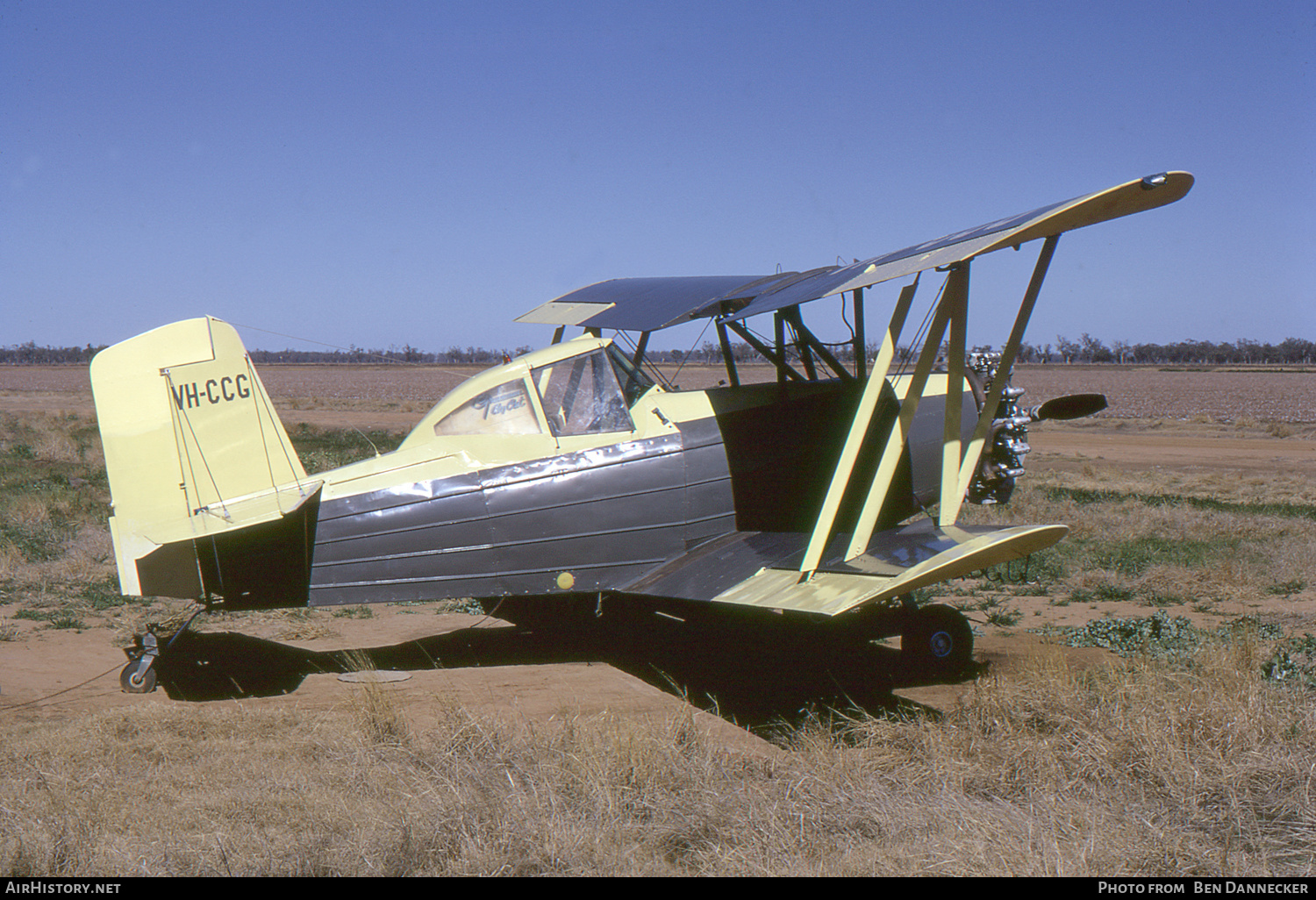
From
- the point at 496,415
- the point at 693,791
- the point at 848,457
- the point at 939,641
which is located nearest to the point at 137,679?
the point at 496,415

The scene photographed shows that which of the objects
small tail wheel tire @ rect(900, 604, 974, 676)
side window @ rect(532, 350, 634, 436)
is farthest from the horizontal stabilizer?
side window @ rect(532, 350, 634, 436)

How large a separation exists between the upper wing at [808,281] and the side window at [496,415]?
1223 mm

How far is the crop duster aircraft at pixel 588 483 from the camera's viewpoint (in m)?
5.32

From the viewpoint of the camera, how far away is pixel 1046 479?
18.2m

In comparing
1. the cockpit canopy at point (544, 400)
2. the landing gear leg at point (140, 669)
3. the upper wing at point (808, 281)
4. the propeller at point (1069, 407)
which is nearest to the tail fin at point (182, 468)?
the landing gear leg at point (140, 669)

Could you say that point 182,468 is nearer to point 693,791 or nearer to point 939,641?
point 693,791

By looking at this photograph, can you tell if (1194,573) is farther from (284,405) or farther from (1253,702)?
(284,405)

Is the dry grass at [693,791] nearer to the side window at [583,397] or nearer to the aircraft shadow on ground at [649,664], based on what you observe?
the aircraft shadow on ground at [649,664]

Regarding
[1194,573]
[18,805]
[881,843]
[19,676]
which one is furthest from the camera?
[1194,573]

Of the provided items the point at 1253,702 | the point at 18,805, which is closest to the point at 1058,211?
the point at 1253,702

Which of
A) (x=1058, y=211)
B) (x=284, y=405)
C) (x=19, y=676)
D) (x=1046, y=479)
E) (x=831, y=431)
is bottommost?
(x=1046, y=479)

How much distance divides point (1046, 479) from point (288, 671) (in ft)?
52.0

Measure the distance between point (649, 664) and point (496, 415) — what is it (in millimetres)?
2265

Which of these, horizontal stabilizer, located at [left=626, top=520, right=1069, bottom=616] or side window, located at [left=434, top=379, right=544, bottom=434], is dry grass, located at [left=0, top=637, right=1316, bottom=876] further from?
side window, located at [left=434, top=379, right=544, bottom=434]
